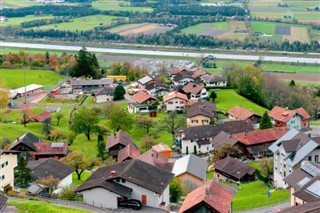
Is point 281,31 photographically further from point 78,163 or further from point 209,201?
point 209,201

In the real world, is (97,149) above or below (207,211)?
below

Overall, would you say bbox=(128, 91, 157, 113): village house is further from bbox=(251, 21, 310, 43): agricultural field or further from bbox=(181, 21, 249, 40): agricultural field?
bbox=(181, 21, 249, 40): agricultural field

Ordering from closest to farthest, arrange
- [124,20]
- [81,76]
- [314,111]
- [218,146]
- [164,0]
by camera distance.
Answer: [218,146]
[314,111]
[81,76]
[124,20]
[164,0]

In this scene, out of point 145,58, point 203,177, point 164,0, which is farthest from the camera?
point 164,0

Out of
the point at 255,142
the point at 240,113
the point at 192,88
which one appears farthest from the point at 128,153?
the point at 192,88

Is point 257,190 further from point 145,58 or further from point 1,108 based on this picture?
point 145,58

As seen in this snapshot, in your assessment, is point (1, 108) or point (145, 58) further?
point (145, 58)

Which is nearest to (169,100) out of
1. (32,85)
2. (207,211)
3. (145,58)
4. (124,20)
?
(32,85)

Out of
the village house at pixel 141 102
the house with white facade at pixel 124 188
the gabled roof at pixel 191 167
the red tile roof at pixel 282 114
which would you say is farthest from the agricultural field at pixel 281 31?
the house with white facade at pixel 124 188
